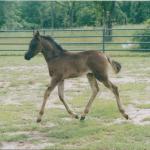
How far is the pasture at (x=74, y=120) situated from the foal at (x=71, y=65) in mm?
373

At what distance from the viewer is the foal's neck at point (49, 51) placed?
891 cm

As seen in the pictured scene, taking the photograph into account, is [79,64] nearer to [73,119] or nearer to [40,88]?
[73,119]

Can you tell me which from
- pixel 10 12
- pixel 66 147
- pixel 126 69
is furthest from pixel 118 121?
pixel 10 12

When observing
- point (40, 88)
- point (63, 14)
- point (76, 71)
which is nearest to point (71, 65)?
point (76, 71)

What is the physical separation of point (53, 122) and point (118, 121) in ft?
3.86

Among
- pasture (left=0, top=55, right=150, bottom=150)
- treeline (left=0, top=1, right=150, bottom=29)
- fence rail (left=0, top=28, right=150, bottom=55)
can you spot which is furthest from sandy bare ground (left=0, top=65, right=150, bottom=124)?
treeline (left=0, top=1, right=150, bottom=29)

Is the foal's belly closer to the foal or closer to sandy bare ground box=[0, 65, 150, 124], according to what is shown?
the foal

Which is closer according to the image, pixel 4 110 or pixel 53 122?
pixel 53 122

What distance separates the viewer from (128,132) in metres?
7.41

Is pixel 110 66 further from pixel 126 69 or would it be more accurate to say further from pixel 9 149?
pixel 126 69

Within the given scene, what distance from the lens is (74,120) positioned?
8602 mm

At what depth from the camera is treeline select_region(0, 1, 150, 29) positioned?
1928 inches

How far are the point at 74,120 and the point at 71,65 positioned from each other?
3.38ft

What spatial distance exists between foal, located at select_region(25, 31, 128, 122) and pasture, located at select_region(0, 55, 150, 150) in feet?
1.22
